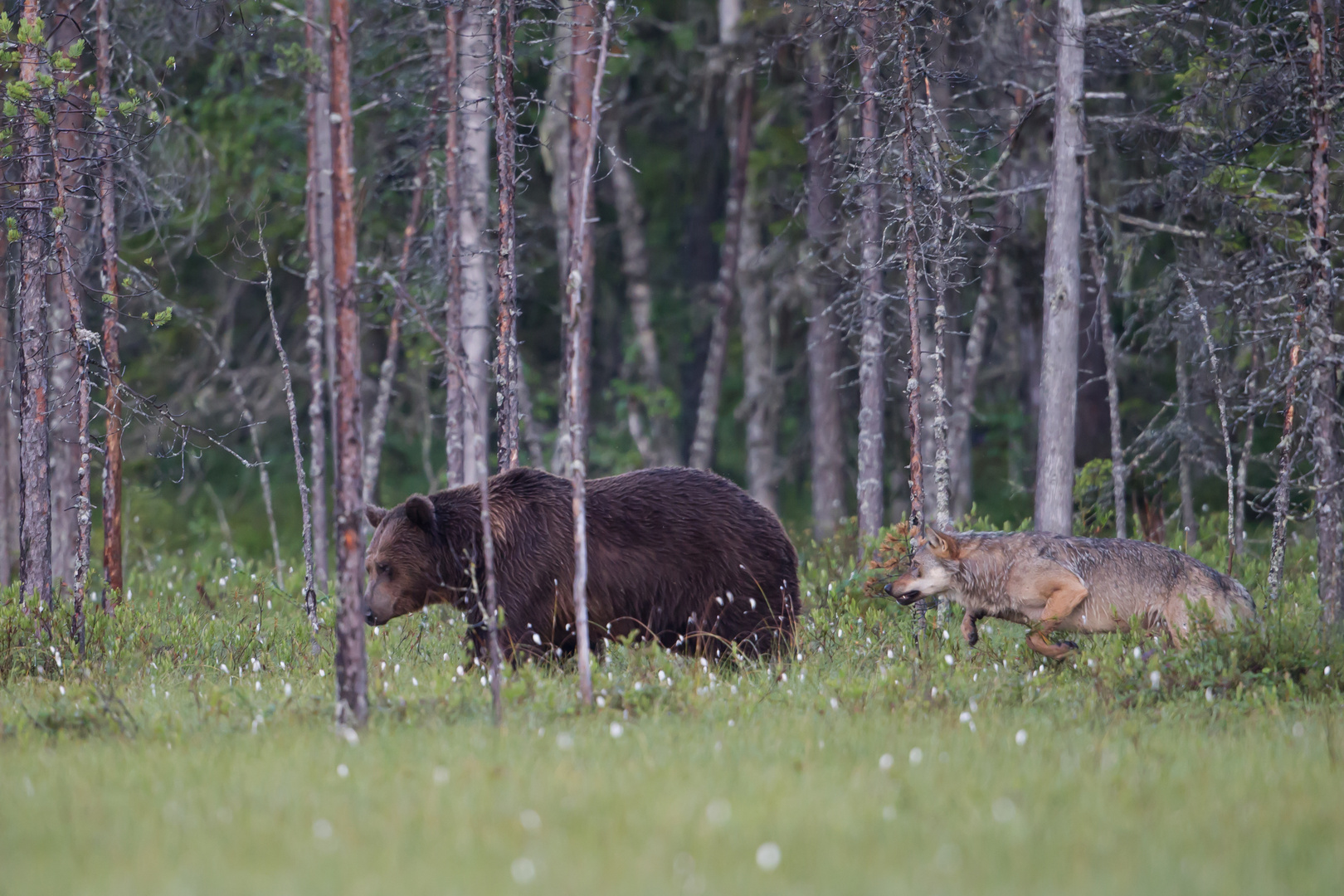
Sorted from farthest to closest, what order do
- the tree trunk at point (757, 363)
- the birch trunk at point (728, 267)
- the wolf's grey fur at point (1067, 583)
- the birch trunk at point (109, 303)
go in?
the birch trunk at point (728, 267)
the tree trunk at point (757, 363)
the birch trunk at point (109, 303)
the wolf's grey fur at point (1067, 583)

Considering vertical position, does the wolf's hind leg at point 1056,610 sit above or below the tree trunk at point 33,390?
below

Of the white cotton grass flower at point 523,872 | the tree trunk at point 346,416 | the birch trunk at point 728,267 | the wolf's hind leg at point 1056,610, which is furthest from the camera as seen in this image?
the birch trunk at point 728,267

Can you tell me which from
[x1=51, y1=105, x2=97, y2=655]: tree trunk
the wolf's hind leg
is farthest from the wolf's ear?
[x1=51, y1=105, x2=97, y2=655]: tree trunk

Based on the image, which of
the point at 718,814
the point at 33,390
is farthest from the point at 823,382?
the point at 718,814

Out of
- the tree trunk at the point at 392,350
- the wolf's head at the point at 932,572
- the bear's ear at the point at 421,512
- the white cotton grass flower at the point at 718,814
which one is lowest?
the white cotton grass flower at the point at 718,814

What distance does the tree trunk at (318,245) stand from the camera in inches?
327

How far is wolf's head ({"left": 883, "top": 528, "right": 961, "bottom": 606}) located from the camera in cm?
1044

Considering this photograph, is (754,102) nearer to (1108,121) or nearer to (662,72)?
(662,72)

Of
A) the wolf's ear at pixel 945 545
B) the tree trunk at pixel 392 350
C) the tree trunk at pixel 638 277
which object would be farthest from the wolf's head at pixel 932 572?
the tree trunk at pixel 638 277

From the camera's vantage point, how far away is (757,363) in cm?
2355

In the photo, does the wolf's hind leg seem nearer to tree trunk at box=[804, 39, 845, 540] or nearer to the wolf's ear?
the wolf's ear

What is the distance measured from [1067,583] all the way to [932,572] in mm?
1154

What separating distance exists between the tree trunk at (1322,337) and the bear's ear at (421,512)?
24.3 ft

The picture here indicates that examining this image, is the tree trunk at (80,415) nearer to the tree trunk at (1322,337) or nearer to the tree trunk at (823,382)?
the tree trunk at (1322,337)
